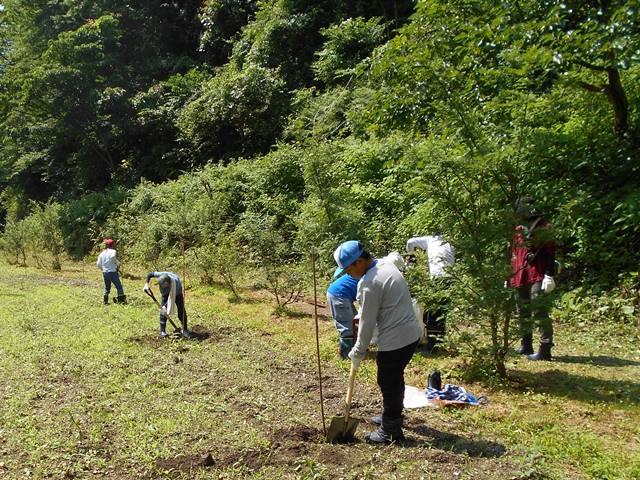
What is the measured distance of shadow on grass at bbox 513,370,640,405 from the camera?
551 centimetres

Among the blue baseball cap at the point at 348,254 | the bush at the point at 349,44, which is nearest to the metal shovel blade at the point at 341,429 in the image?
the blue baseball cap at the point at 348,254

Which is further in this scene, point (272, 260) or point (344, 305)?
point (272, 260)

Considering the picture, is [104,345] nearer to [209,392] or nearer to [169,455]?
[209,392]

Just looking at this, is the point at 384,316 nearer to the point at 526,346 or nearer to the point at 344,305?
the point at 344,305

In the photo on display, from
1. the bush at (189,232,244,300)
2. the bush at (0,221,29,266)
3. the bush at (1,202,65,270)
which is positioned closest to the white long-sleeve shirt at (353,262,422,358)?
the bush at (189,232,244,300)

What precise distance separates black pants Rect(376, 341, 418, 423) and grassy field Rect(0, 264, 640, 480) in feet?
1.08

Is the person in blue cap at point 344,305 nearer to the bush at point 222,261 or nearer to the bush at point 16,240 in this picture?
the bush at point 222,261

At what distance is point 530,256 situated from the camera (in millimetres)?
6266

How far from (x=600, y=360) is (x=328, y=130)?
10.4m

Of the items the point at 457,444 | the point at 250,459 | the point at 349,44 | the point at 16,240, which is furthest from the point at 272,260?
the point at 16,240

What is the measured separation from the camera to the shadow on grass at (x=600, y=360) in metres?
6.66

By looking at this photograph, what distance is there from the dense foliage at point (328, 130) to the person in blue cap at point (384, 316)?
5.13ft

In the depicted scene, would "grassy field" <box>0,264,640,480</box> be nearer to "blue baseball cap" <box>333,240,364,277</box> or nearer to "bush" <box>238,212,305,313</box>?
"blue baseball cap" <box>333,240,364,277</box>

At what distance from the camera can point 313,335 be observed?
8953 millimetres
